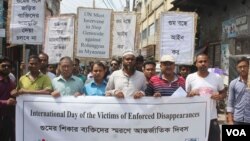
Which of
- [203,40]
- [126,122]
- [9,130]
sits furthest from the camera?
[203,40]

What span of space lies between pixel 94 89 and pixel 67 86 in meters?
0.33

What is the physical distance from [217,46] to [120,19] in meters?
10.5

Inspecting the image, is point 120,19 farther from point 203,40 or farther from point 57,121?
point 203,40

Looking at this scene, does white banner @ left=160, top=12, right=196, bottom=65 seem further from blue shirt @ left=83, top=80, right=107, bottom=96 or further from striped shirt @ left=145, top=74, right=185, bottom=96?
blue shirt @ left=83, top=80, right=107, bottom=96

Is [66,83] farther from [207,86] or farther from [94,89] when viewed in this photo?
[207,86]

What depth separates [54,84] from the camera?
5992 mm

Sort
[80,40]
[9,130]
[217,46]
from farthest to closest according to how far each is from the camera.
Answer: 1. [217,46]
2. [80,40]
3. [9,130]

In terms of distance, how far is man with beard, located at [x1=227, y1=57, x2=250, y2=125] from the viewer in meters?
6.35

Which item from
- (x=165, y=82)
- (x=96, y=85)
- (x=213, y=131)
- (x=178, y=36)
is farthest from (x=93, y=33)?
(x=213, y=131)

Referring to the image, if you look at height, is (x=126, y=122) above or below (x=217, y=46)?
below

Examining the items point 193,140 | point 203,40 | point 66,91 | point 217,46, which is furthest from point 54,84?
point 203,40

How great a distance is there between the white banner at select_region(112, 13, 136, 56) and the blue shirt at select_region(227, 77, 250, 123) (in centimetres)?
265

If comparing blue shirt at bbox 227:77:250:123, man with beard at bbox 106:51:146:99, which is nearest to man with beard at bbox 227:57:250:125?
blue shirt at bbox 227:77:250:123

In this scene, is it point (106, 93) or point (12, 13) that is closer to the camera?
point (106, 93)
